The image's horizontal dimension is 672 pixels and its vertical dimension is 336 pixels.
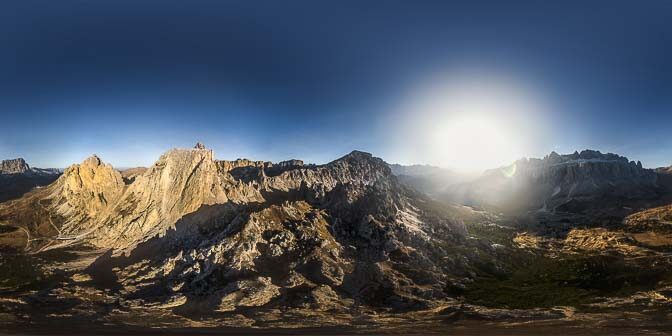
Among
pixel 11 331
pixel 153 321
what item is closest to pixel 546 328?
pixel 153 321

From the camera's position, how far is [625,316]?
190500 mm

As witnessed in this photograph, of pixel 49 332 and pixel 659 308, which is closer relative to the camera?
pixel 49 332

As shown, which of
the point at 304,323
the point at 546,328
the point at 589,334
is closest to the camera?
the point at 589,334

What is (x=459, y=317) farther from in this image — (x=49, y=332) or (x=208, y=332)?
(x=49, y=332)

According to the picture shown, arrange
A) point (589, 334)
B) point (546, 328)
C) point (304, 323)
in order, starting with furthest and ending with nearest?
1. point (304, 323)
2. point (546, 328)
3. point (589, 334)

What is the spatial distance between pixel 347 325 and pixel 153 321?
76.1m

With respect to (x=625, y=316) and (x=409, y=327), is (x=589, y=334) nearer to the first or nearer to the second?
(x=625, y=316)

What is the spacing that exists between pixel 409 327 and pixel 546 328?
49.1 meters

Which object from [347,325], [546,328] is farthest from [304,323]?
[546,328]

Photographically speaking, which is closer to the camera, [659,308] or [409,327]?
[409,327]

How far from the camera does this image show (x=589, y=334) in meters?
166

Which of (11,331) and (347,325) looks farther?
(347,325)

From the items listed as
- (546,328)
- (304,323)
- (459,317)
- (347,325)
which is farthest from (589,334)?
(304,323)

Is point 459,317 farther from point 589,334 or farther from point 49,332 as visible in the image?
point 49,332
